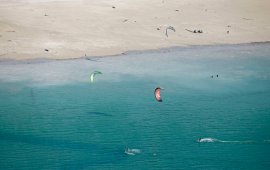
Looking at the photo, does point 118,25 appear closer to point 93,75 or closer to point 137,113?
point 93,75

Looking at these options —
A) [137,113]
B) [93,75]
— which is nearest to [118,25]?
[93,75]

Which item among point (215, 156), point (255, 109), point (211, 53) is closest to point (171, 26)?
point (211, 53)

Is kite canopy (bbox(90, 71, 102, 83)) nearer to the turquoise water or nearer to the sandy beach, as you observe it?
the turquoise water

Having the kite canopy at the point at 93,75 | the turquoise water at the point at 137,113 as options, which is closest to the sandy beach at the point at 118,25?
the turquoise water at the point at 137,113

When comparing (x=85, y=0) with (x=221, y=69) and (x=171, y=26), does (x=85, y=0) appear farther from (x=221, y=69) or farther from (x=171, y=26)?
(x=221, y=69)

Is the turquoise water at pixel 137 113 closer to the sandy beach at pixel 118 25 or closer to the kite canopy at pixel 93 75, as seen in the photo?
the kite canopy at pixel 93 75

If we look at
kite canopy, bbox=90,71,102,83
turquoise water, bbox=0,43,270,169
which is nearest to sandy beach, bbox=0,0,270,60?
turquoise water, bbox=0,43,270,169
